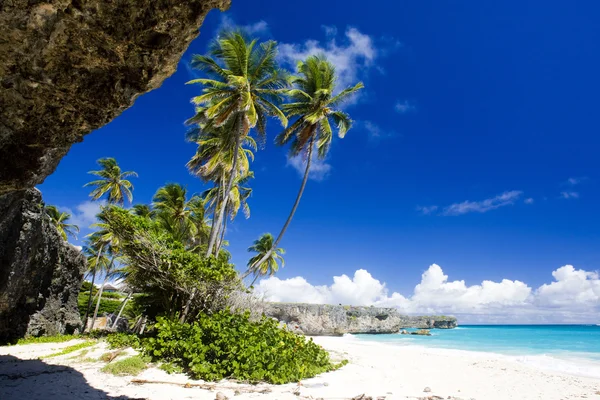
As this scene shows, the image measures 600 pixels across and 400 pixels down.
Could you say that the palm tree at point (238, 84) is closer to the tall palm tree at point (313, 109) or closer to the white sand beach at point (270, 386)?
the tall palm tree at point (313, 109)

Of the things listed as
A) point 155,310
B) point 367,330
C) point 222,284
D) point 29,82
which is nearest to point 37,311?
point 155,310

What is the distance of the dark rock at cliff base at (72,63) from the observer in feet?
7.83

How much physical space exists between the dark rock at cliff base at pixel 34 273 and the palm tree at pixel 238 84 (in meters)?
5.45

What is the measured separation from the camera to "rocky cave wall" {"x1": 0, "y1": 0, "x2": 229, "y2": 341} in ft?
7.84

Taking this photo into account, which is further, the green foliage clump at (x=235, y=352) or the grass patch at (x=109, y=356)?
the grass patch at (x=109, y=356)

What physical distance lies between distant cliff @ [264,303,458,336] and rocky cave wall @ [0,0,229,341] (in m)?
26.3

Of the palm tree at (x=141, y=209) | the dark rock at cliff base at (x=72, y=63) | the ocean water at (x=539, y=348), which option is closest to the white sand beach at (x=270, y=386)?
the dark rock at cliff base at (x=72, y=63)

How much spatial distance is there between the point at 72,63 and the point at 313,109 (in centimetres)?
1299

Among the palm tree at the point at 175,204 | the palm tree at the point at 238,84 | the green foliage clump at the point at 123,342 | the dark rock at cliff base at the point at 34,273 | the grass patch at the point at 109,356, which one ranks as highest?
the palm tree at the point at 238,84

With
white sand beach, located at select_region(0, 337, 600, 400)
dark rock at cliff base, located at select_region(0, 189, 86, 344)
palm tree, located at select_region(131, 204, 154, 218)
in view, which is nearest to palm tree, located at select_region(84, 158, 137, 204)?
palm tree, located at select_region(131, 204, 154, 218)

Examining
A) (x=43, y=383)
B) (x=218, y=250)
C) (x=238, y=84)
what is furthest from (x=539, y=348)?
(x=43, y=383)

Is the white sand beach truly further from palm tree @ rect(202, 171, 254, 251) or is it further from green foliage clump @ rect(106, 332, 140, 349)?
palm tree @ rect(202, 171, 254, 251)

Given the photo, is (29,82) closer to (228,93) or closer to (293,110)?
(228,93)

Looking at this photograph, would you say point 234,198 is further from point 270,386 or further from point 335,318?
point 335,318
